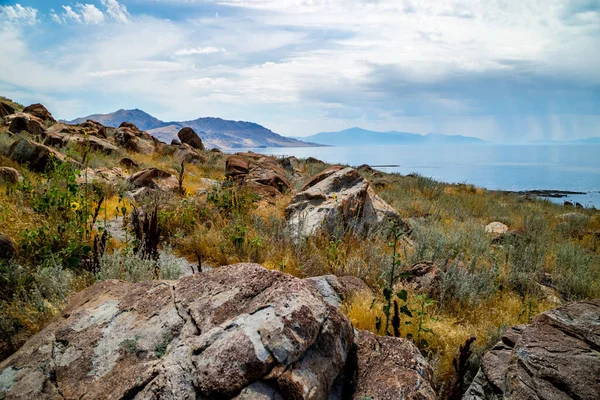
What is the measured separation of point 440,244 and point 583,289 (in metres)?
2.21

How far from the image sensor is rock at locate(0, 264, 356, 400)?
71.4 inches

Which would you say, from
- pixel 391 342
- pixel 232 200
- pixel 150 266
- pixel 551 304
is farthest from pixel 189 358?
pixel 232 200

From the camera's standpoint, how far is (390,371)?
2291 mm

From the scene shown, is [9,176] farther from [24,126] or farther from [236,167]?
[24,126]

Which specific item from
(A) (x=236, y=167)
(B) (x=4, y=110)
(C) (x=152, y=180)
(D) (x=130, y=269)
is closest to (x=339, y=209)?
(D) (x=130, y=269)

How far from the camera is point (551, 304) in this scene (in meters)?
4.92

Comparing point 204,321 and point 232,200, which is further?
point 232,200

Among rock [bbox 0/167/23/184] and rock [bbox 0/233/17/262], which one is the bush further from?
rock [bbox 0/167/23/184]

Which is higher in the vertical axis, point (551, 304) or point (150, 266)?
point (150, 266)

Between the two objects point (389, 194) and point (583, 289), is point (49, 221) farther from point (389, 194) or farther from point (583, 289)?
point (389, 194)

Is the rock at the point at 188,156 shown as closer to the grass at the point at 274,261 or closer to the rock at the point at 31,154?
the rock at the point at 31,154

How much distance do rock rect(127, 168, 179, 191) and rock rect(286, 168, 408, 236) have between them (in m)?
3.91

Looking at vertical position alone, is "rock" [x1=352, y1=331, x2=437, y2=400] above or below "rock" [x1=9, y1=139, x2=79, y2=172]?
below

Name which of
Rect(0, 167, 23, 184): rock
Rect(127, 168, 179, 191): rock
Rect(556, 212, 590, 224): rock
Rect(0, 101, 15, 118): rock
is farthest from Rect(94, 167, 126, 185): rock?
Rect(556, 212, 590, 224): rock
